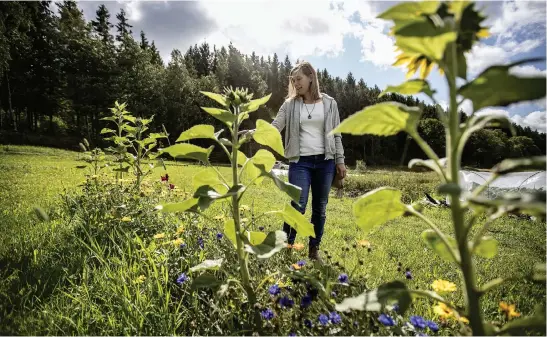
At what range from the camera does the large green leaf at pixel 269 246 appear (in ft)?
4.18

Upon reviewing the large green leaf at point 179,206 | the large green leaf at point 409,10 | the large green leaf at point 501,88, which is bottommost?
the large green leaf at point 179,206

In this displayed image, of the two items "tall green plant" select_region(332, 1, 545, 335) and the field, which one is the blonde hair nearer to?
the field

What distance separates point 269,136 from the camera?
1.51 metres

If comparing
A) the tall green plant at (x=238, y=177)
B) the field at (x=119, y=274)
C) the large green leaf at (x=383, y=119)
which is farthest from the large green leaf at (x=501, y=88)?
the tall green plant at (x=238, y=177)

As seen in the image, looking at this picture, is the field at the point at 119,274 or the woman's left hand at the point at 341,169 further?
the woman's left hand at the point at 341,169

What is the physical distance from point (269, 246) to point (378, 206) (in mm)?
544

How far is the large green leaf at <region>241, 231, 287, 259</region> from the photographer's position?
1.27 metres

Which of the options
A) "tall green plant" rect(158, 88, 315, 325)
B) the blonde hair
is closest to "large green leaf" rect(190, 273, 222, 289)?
"tall green plant" rect(158, 88, 315, 325)

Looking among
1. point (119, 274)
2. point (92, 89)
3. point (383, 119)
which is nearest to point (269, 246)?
point (383, 119)

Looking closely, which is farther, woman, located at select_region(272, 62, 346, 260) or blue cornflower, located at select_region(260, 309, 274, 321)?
woman, located at select_region(272, 62, 346, 260)

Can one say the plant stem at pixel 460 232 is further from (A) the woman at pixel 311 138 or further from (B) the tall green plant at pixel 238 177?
(A) the woman at pixel 311 138

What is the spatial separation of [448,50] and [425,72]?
14 cm

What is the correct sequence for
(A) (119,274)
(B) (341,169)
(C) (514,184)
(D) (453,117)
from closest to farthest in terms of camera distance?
(D) (453,117)
(A) (119,274)
(B) (341,169)
(C) (514,184)

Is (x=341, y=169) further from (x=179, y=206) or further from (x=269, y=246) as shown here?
(x=179, y=206)
